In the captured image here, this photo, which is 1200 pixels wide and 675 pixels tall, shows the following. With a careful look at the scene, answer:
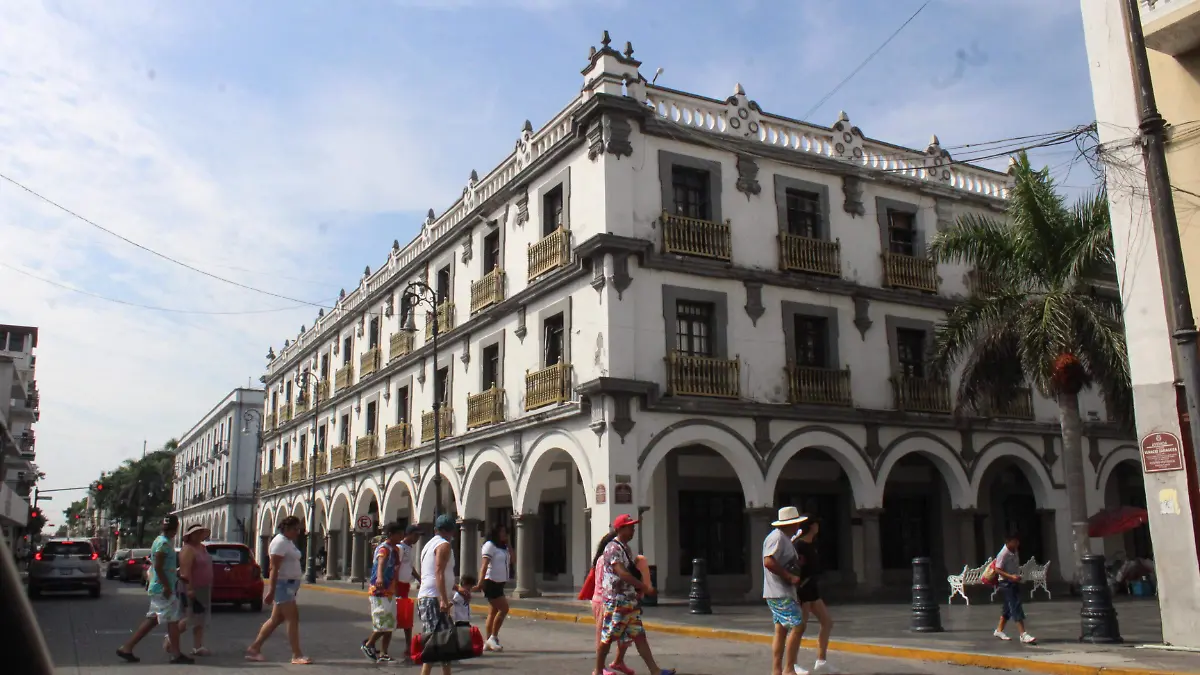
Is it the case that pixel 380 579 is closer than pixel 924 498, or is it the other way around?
pixel 380 579

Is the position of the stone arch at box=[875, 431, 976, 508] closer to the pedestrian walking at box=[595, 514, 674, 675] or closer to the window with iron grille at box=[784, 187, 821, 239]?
the window with iron grille at box=[784, 187, 821, 239]

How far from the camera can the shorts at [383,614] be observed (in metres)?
12.0

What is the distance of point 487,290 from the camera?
26.6 m

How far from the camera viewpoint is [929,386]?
25.0 meters

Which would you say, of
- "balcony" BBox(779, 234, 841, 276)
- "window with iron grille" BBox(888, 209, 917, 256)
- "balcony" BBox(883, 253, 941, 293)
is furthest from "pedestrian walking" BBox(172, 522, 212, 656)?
"window with iron grille" BBox(888, 209, 917, 256)

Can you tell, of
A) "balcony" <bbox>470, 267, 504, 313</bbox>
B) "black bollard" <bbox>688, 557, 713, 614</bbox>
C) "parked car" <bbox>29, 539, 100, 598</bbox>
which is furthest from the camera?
"parked car" <bbox>29, 539, 100, 598</bbox>

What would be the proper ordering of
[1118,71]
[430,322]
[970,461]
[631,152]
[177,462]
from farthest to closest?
[177,462]
[430,322]
[970,461]
[631,152]
[1118,71]

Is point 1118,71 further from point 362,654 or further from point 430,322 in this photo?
point 430,322

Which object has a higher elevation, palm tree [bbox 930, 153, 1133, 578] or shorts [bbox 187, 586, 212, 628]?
palm tree [bbox 930, 153, 1133, 578]

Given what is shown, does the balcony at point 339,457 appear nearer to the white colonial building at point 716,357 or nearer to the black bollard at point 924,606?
the white colonial building at point 716,357

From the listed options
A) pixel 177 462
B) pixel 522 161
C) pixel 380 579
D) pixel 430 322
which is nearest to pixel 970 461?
pixel 522 161

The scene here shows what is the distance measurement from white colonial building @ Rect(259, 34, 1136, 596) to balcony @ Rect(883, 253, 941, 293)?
0.05 m

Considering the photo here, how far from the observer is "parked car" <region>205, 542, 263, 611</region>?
21375 mm

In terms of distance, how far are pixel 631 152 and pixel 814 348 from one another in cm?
654
